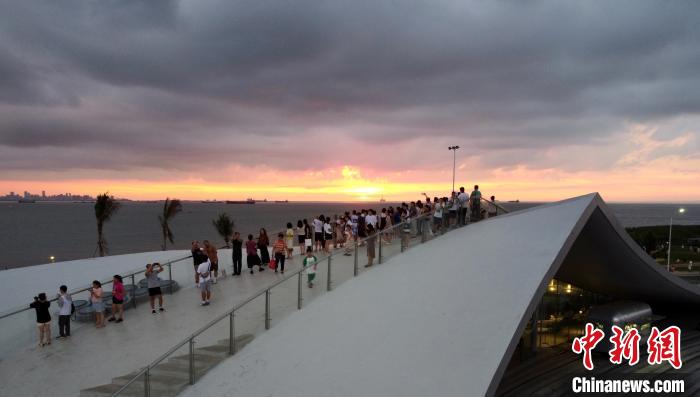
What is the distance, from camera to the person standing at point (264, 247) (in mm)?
12258

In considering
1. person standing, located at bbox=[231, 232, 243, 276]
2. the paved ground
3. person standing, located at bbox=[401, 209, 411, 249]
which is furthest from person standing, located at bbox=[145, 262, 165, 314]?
person standing, located at bbox=[401, 209, 411, 249]

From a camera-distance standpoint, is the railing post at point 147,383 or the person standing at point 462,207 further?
the person standing at point 462,207

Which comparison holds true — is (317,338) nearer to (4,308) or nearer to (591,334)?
→ (591,334)

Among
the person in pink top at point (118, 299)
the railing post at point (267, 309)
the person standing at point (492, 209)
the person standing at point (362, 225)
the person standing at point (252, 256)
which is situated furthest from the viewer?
the person standing at point (362, 225)

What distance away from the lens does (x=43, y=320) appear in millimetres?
→ 8570

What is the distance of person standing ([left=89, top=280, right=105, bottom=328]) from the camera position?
8.98m

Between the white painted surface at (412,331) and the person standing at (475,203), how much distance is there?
339cm

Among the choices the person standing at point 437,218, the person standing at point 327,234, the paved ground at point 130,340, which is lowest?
the paved ground at point 130,340

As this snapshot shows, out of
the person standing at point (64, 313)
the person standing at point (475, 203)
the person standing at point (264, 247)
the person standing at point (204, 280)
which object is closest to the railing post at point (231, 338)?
the person standing at point (204, 280)

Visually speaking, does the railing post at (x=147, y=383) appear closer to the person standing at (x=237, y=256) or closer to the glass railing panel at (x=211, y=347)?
the glass railing panel at (x=211, y=347)

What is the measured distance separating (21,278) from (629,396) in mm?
19227

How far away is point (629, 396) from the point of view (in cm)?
749

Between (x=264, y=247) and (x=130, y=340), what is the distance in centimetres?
467

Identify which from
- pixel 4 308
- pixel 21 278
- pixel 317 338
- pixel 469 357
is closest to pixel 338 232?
pixel 317 338
